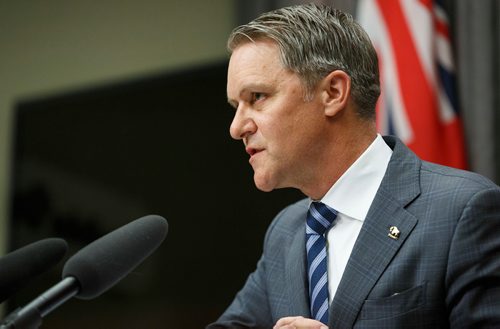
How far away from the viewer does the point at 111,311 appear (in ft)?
10.3

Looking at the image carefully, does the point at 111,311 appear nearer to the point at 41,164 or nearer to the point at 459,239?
the point at 41,164

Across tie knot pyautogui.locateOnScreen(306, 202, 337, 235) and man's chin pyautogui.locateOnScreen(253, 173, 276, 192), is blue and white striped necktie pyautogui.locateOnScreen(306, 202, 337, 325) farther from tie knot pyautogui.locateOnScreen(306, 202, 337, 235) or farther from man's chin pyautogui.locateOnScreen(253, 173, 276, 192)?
man's chin pyautogui.locateOnScreen(253, 173, 276, 192)

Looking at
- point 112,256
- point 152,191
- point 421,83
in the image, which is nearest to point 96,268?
point 112,256

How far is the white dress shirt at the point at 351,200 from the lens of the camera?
1.58 m

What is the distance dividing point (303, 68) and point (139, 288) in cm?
173

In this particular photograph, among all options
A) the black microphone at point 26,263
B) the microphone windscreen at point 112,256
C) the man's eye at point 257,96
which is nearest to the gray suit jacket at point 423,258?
the man's eye at point 257,96

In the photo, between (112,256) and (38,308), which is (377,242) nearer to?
(112,256)

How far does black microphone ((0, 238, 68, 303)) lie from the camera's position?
1.10 m

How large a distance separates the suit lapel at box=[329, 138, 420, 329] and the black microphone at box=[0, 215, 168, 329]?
1.26 ft

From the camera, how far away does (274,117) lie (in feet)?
5.30

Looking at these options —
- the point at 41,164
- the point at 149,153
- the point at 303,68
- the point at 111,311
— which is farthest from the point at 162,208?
the point at 303,68

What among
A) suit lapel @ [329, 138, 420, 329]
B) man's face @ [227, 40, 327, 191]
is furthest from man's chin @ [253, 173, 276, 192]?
suit lapel @ [329, 138, 420, 329]

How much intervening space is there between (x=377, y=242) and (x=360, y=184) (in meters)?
0.16

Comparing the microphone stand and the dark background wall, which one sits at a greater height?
the microphone stand
